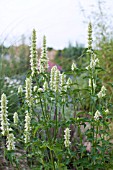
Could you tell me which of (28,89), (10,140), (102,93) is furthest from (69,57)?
(10,140)

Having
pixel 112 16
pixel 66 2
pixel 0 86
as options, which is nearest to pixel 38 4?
pixel 66 2

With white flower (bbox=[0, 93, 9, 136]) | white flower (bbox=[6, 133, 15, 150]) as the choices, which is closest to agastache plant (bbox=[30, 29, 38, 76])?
white flower (bbox=[0, 93, 9, 136])

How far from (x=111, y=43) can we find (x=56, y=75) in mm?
3881

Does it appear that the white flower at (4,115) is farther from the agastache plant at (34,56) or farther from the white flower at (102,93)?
the white flower at (102,93)

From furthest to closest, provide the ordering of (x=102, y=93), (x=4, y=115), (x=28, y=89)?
1. (x=102, y=93)
2. (x=28, y=89)
3. (x=4, y=115)

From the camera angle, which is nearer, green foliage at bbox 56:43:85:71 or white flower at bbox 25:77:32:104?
white flower at bbox 25:77:32:104

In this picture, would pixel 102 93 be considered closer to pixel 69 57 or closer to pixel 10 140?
pixel 10 140

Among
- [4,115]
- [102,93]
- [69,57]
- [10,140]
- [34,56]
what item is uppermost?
[69,57]

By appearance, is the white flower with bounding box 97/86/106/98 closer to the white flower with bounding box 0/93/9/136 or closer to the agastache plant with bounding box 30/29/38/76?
the agastache plant with bounding box 30/29/38/76

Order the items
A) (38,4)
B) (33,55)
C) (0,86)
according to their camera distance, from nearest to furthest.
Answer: (33,55)
(0,86)
(38,4)

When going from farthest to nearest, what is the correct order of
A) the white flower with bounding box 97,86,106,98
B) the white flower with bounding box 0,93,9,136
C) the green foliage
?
the green foliage
the white flower with bounding box 97,86,106,98
the white flower with bounding box 0,93,9,136

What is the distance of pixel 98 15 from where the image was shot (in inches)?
240

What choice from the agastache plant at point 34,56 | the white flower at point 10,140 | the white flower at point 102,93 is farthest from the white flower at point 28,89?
the white flower at point 102,93

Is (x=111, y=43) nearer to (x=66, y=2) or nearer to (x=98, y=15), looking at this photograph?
(x=98, y=15)
